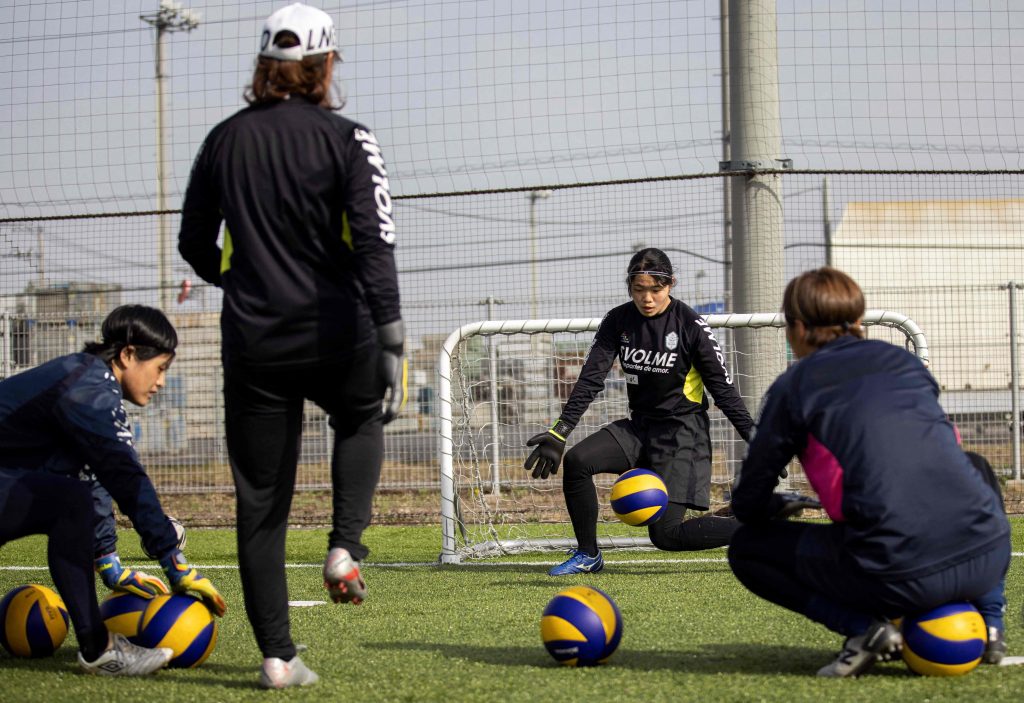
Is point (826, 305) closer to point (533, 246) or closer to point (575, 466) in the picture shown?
point (575, 466)

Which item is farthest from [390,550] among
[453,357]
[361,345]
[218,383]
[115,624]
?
[218,383]

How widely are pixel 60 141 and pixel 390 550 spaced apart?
4.71 metres

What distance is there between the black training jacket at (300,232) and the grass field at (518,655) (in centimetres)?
113

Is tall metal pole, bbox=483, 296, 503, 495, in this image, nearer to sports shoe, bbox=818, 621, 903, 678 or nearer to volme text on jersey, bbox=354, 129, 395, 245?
sports shoe, bbox=818, 621, 903, 678

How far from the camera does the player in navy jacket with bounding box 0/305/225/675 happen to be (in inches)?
157

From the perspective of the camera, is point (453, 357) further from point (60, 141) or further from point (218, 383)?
point (218, 383)

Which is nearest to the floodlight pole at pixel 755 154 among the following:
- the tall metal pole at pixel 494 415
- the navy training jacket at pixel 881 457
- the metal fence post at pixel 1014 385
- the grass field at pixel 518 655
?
the tall metal pole at pixel 494 415

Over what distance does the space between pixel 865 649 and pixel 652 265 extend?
3507 millimetres

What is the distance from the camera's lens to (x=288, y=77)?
3533 millimetres

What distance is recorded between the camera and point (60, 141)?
33.1 ft

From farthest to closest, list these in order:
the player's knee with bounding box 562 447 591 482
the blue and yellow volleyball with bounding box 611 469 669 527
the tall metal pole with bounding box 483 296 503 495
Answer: the tall metal pole with bounding box 483 296 503 495, the player's knee with bounding box 562 447 591 482, the blue and yellow volleyball with bounding box 611 469 669 527

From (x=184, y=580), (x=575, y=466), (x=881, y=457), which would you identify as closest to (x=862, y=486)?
(x=881, y=457)

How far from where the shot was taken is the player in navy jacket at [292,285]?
344 centimetres

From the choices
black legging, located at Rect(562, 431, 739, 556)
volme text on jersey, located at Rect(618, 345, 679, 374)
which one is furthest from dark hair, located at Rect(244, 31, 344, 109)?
black legging, located at Rect(562, 431, 739, 556)
